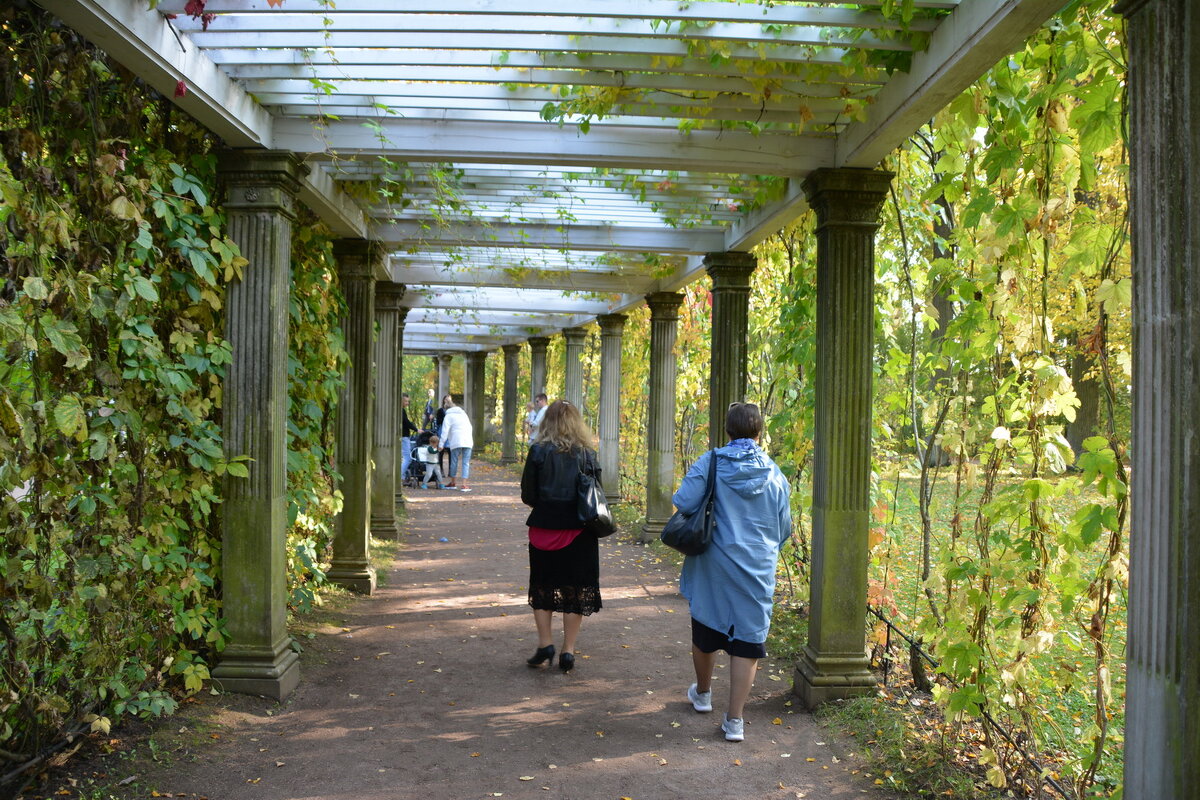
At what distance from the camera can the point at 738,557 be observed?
4613mm

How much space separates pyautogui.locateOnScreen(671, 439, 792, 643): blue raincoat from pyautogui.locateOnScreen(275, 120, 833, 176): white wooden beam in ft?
5.56

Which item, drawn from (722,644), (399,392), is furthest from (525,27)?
(399,392)

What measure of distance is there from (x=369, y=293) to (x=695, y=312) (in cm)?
542

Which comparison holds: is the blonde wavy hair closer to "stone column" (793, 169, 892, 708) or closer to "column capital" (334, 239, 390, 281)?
"stone column" (793, 169, 892, 708)

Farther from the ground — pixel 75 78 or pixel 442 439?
pixel 75 78

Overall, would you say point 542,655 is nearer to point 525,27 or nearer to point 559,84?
point 559,84

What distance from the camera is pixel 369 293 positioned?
8070 millimetres

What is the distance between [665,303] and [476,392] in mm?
15356

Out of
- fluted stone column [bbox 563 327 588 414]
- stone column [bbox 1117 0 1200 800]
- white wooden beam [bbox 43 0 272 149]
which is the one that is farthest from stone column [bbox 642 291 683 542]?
stone column [bbox 1117 0 1200 800]

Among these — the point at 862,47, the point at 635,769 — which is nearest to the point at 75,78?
the point at 862,47

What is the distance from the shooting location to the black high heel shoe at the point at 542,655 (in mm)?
5887

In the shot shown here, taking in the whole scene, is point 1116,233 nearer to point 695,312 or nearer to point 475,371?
point 695,312

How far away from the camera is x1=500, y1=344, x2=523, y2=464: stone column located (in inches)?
874

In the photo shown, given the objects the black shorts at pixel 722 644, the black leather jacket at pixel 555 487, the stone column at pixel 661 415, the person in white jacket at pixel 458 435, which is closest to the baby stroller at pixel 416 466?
the person in white jacket at pixel 458 435
